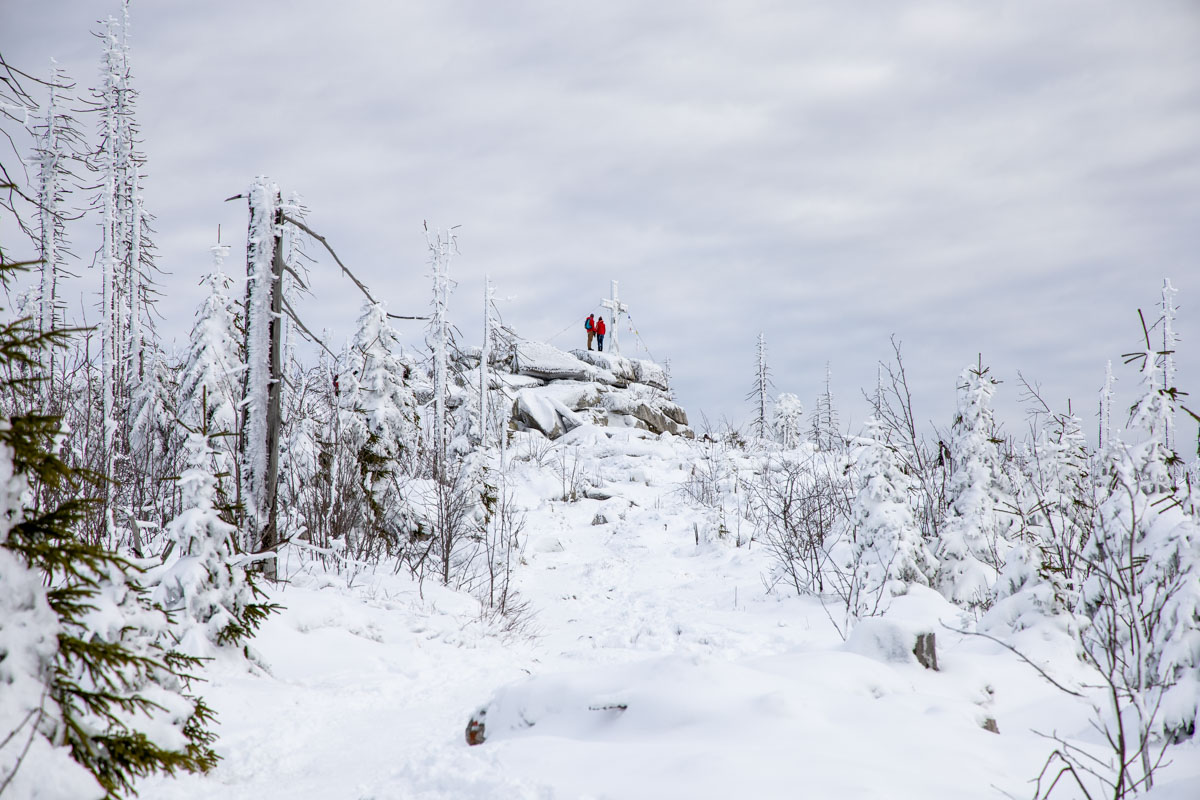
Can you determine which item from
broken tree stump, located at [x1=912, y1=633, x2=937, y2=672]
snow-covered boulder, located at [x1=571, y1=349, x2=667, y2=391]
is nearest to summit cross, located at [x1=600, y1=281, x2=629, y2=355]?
snow-covered boulder, located at [x1=571, y1=349, x2=667, y2=391]

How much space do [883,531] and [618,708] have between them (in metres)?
6.55

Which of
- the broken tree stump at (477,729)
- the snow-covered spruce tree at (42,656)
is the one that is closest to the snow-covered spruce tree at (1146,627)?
the broken tree stump at (477,729)

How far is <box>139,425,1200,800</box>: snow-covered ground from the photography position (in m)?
3.42

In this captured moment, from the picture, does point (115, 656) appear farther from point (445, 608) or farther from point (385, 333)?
point (385, 333)

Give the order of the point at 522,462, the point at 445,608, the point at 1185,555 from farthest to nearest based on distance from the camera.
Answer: the point at 522,462, the point at 445,608, the point at 1185,555

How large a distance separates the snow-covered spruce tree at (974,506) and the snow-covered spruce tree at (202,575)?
8820 mm

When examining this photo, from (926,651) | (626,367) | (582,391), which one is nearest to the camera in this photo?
(926,651)

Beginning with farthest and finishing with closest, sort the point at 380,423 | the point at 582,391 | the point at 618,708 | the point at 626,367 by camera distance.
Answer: the point at 626,367 < the point at 582,391 < the point at 380,423 < the point at 618,708

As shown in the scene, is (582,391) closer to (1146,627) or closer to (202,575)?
(202,575)

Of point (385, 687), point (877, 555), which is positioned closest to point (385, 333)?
point (385, 687)

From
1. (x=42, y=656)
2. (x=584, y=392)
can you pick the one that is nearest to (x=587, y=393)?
(x=584, y=392)

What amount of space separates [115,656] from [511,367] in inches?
1466

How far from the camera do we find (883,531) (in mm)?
9500

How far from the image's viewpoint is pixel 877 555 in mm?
9859
